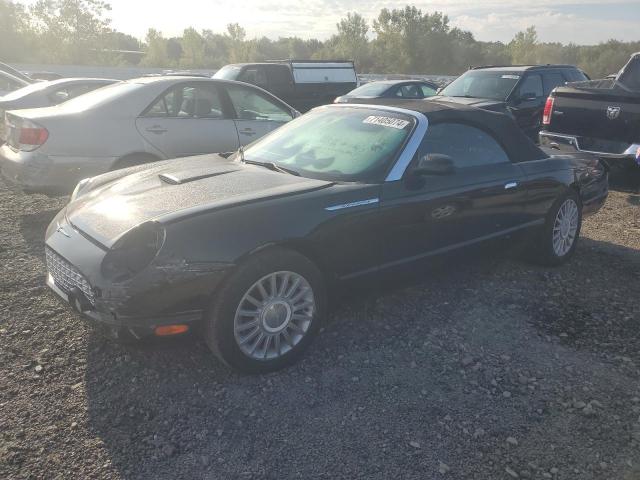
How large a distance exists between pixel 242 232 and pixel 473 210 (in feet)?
6.36

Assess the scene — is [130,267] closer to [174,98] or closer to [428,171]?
[428,171]

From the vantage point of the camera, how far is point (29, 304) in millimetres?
3787

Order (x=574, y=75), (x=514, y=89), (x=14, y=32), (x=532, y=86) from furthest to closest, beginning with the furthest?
(x=14, y=32) → (x=574, y=75) → (x=532, y=86) → (x=514, y=89)

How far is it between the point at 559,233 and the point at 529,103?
6044 mm

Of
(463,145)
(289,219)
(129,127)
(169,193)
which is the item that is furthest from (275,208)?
(129,127)

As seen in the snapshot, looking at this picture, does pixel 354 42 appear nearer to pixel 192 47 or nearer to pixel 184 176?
pixel 192 47

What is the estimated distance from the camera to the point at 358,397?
2.94m

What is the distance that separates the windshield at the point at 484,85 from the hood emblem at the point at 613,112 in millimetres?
2988

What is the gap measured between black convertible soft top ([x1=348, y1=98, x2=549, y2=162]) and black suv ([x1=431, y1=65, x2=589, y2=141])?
516 centimetres

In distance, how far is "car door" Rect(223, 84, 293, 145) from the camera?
665cm

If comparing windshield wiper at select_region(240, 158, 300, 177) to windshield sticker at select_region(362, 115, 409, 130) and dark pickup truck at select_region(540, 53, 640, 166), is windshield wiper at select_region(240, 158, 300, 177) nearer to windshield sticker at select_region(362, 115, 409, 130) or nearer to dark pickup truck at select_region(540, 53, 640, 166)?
windshield sticker at select_region(362, 115, 409, 130)

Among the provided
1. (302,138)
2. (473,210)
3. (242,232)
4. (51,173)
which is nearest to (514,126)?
(473,210)

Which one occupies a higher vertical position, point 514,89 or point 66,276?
point 514,89

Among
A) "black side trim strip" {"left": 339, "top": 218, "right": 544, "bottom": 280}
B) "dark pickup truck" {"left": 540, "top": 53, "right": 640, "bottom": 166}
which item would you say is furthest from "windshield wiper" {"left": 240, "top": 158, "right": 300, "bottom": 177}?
"dark pickup truck" {"left": 540, "top": 53, "right": 640, "bottom": 166}
